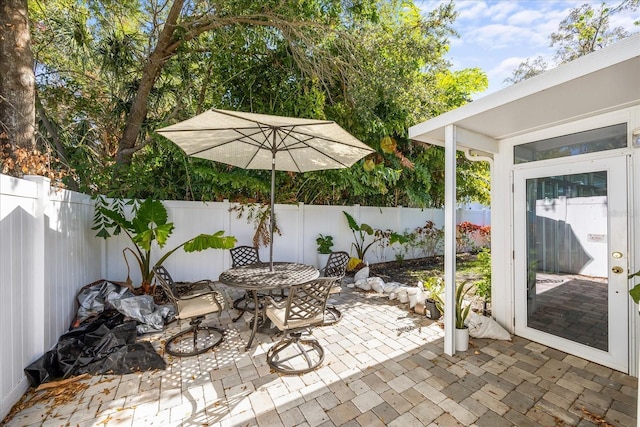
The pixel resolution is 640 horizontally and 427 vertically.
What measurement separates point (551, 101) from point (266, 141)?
3248 mm

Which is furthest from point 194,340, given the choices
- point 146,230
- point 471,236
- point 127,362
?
point 471,236

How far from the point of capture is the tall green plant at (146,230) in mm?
4051

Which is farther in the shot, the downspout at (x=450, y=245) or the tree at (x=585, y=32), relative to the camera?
the tree at (x=585, y=32)

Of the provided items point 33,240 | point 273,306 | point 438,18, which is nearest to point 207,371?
point 273,306

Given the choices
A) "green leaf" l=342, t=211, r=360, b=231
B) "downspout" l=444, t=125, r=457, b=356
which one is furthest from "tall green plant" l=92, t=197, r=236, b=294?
"green leaf" l=342, t=211, r=360, b=231

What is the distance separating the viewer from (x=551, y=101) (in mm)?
2613

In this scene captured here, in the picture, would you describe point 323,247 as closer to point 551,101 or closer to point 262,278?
point 262,278

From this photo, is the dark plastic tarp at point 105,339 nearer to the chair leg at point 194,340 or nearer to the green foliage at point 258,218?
the chair leg at point 194,340

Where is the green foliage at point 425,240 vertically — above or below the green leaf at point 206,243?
below

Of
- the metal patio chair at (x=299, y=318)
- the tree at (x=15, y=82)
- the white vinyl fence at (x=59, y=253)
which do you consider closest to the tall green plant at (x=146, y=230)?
the white vinyl fence at (x=59, y=253)

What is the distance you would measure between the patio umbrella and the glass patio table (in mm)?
255

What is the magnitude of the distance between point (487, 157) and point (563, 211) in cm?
116

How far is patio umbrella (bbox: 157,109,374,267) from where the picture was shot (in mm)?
2830

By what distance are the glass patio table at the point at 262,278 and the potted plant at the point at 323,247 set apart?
2.81 metres
